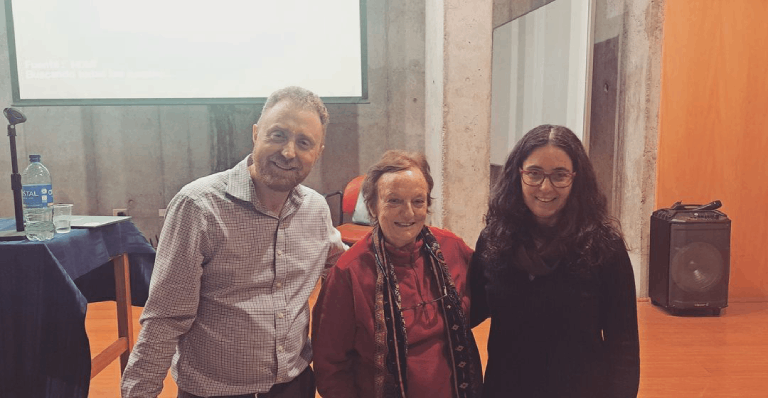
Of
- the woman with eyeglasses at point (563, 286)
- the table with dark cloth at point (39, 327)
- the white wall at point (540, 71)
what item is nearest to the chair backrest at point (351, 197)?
the white wall at point (540, 71)

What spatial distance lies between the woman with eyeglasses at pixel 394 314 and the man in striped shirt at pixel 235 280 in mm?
138

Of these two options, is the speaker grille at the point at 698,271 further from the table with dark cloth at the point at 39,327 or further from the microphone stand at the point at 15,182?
the microphone stand at the point at 15,182

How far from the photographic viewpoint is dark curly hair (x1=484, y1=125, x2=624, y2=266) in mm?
1404

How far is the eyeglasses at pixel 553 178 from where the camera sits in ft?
4.60

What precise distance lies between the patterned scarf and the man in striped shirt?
10.1 inches

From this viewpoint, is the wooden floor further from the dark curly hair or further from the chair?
the dark curly hair

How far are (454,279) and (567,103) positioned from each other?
3340mm

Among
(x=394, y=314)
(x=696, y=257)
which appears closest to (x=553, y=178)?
(x=394, y=314)

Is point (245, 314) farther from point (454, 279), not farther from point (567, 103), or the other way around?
point (567, 103)

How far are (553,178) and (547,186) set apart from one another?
3 centimetres

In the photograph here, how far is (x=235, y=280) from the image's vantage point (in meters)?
1.44

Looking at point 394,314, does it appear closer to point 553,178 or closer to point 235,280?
point 235,280

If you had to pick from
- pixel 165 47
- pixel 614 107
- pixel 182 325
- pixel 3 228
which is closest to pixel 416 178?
pixel 182 325

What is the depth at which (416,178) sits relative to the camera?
1448 millimetres
